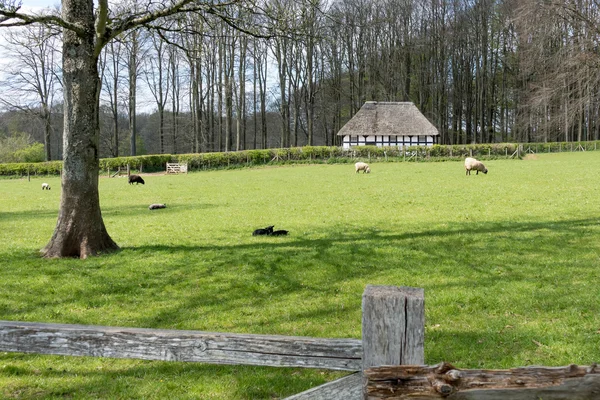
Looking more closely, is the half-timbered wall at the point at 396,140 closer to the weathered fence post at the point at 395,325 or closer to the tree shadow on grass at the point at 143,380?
the tree shadow on grass at the point at 143,380

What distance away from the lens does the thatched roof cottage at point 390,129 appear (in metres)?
55.7

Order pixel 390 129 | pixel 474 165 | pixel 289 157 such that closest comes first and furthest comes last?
1. pixel 474 165
2. pixel 289 157
3. pixel 390 129

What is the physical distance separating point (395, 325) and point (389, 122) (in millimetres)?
55932

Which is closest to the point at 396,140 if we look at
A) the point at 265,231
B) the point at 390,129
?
the point at 390,129

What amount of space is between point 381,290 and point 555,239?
31.2ft

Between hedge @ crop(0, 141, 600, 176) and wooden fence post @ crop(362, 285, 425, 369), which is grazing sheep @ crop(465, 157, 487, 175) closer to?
hedge @ crop(0, 141, 600, 176)

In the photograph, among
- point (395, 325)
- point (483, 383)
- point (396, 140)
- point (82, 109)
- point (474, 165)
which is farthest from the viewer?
point (396, 140)

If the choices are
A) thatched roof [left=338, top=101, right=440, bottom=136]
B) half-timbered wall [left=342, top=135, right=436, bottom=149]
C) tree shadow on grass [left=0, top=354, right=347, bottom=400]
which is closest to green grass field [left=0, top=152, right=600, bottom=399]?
tree shadow on grass [left=0, top=354, right=347, bottom=400]

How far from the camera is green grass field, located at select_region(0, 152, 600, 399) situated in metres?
5.06

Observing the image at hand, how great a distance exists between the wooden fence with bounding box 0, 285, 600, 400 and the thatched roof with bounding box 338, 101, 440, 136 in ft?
179

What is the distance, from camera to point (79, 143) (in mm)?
9297

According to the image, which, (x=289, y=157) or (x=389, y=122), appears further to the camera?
(x=389, y=122)

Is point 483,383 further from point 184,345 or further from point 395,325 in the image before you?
point 184,345

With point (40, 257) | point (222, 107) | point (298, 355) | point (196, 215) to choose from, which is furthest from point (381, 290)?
point (222, 107)
